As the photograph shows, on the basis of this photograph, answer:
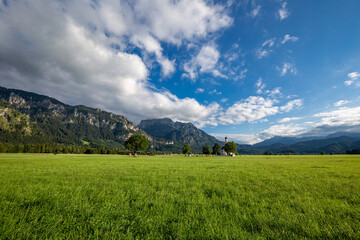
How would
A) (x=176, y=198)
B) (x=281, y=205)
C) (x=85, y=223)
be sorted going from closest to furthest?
(x=85, y=223), (x=281, y=205), (x=176, y=198)

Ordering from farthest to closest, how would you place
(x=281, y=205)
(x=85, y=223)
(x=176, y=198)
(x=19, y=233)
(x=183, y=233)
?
(x=176, y=198)
(x=281, y=205)
(x=85, y=223)
(x=183, y=233)
(x=19, y=233)

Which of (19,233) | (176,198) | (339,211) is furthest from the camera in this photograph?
(176,198)

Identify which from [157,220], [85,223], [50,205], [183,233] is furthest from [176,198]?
[50,205]

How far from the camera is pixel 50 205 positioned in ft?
14.9

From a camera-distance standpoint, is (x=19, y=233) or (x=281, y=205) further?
(x=281, y=205)

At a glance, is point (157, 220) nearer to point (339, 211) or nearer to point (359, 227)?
point (359, 227)

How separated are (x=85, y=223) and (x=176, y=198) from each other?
311cm

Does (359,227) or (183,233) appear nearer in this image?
(183,233)

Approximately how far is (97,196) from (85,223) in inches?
94.7

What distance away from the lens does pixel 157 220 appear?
376cm

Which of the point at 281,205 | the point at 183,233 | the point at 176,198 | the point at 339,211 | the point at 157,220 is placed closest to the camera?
the point at 183,233

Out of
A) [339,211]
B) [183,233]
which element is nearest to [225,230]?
[183,233]

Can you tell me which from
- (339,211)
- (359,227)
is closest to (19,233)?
(359,227)

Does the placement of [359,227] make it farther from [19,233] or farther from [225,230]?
[19,233]
